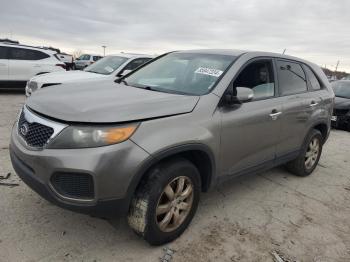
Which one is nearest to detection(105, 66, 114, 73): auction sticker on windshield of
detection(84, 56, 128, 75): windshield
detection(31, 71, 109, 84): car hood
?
detection(84, 56, 128, 75): windshield

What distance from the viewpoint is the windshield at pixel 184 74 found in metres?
3.41

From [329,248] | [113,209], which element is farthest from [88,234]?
[329,248]

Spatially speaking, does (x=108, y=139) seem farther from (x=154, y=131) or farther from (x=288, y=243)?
(x=288, y=243)

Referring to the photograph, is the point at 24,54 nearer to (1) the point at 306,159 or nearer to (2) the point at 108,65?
(2) the point at 108,65

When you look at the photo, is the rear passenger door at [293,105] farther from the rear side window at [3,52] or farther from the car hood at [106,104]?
the rear side window at [3,52]

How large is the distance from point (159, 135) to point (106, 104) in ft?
1.60

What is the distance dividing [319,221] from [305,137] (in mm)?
1323

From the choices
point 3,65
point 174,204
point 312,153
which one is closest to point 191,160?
point 174,204

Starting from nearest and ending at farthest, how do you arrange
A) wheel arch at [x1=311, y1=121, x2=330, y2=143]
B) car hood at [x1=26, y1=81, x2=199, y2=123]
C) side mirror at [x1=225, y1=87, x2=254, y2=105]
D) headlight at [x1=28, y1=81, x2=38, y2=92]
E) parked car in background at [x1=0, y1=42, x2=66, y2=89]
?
car hood at [x1=26, y1=81, x2=199, y2=123] → side mirror at [x1=225, y1=87, x2=254, y2=105] → wheel arch at [x1=311, y1=121, x2=330, y2=143] → headlight at [x1=28, y1=81, x2=38, y2=92] → parked car in background at [x1=0, y1=42, x2=66, y2=89]

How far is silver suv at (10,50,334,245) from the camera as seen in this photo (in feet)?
Result: 8.21

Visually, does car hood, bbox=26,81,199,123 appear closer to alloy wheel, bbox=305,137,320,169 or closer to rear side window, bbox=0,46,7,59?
alloy wheel, bbox=305,137,320,169

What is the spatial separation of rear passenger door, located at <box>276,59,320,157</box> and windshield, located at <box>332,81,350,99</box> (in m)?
6.26

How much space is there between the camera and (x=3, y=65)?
1124 cm

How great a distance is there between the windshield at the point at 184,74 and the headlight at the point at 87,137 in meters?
1.03
